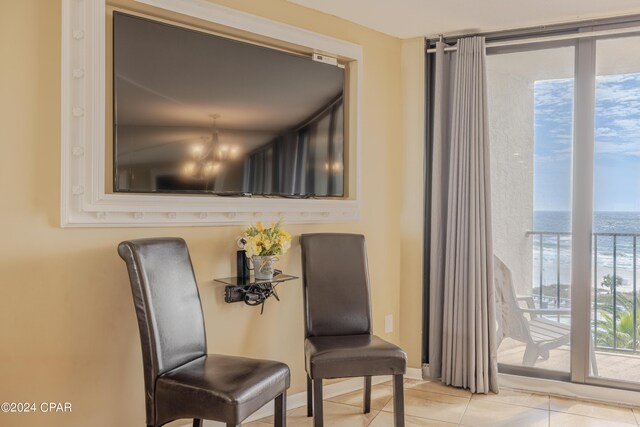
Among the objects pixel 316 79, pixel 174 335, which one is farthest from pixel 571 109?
pixel 174 335

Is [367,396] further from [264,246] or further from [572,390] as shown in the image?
[572,390]

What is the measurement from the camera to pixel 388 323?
3.57m

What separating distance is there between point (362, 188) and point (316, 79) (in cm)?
81

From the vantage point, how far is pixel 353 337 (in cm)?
276

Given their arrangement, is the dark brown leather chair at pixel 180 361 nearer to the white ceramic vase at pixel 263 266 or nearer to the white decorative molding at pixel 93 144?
the white decorative molding at pixel 93 144

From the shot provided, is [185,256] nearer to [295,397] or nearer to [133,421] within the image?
[133,421]

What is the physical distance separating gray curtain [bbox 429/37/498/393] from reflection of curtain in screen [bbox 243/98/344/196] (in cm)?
78

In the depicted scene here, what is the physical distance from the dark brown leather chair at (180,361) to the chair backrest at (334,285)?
0.63 m

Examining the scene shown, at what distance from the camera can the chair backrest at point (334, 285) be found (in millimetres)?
2820

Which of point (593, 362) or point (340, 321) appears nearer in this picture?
point (340, 321)

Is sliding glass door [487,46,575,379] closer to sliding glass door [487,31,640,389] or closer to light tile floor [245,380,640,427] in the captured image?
sliding glass door [487,31,640,389]

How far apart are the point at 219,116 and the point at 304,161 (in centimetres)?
64

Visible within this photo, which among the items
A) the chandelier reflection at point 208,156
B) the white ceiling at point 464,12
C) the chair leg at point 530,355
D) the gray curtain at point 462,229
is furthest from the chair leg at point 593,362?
the chandelier reflection at point 208,156

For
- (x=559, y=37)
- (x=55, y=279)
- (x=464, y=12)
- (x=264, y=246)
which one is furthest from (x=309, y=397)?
(x=559, y=37)
